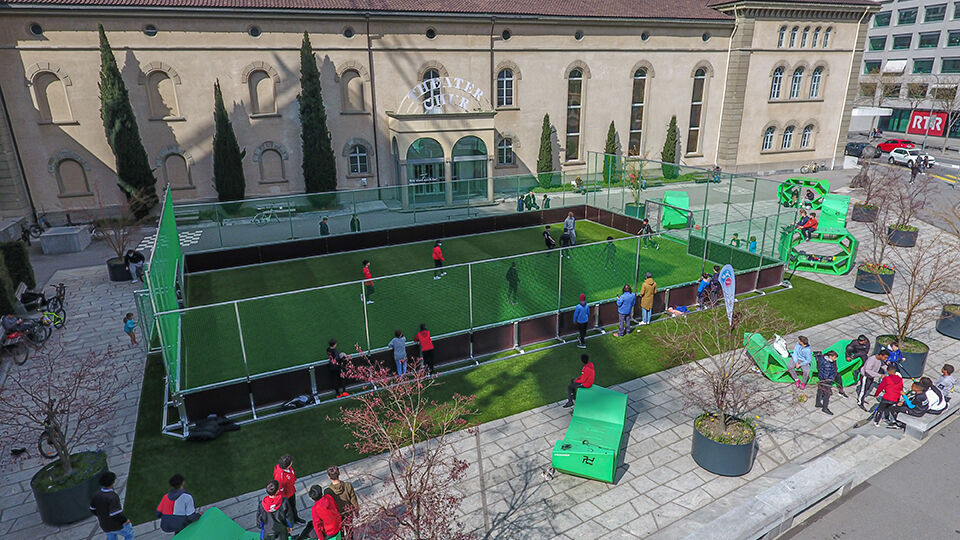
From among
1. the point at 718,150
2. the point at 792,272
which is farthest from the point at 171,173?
the point at 718,150

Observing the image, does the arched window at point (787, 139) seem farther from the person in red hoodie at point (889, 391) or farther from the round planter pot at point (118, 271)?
the round planter pot at point (118, 271)

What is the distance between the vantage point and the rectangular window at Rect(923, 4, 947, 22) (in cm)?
6590

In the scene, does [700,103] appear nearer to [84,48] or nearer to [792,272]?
[792,272]

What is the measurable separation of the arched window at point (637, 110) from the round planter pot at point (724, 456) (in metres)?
34.4

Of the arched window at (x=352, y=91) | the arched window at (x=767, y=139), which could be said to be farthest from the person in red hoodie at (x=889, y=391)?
the arched window at (x=767, y=139)

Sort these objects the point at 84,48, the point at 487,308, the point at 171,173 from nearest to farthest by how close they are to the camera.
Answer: the point at 487,308 < the point at 84,48 < the point at 171,173

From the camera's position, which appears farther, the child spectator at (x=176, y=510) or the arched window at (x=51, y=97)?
the arched window at (x=51, y=97)

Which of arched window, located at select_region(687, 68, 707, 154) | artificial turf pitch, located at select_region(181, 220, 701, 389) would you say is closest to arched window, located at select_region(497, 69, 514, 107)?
arched window, located at select_region(687, 68, 707, 154)

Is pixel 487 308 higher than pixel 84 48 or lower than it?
lower

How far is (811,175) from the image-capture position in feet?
150

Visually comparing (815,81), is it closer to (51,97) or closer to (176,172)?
(176,172)

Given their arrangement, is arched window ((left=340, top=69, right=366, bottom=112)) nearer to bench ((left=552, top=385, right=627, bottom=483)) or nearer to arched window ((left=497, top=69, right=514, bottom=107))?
arched window ((left=497, top=69, right=514, bottom=107))

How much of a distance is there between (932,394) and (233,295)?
71.1ft

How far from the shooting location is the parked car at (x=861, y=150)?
50281 mm
